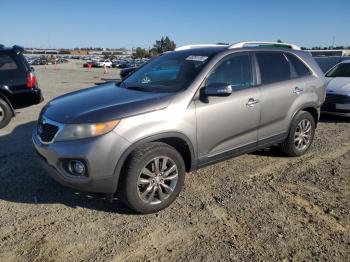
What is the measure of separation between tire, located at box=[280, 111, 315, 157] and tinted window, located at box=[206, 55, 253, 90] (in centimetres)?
123

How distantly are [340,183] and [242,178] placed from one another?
1274mm

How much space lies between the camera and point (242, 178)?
15.9ft

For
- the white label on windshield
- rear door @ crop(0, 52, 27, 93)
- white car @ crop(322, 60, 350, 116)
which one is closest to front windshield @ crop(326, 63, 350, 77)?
white car @ crop(322, 60, 350, 116)

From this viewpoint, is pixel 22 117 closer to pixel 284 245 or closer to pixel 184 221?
pixel 184 221

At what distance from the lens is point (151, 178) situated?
12.6 ft


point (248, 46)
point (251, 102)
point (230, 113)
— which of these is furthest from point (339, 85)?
point (230, 113)

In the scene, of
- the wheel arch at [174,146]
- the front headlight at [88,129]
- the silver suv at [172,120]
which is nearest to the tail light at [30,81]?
the silver suv at [172,120]

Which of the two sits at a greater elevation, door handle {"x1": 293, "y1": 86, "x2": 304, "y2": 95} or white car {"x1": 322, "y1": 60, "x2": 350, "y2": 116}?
door handle {"x1": 293, "y1": 86, "x2": 304, "y2": 95}

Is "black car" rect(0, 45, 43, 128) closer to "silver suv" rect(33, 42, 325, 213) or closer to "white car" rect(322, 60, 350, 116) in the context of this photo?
"silver suv" rect(33, 42, 325, 213)

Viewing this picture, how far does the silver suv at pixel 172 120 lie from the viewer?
3539 millimetres

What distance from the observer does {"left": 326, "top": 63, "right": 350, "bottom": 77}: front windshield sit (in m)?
9.42

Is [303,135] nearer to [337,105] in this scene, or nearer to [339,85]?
[337,105]

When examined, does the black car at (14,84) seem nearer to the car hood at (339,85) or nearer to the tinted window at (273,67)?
the tinted window at (273,67)

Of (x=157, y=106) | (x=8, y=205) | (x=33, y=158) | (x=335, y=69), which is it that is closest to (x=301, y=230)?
(x=157, y=106)
